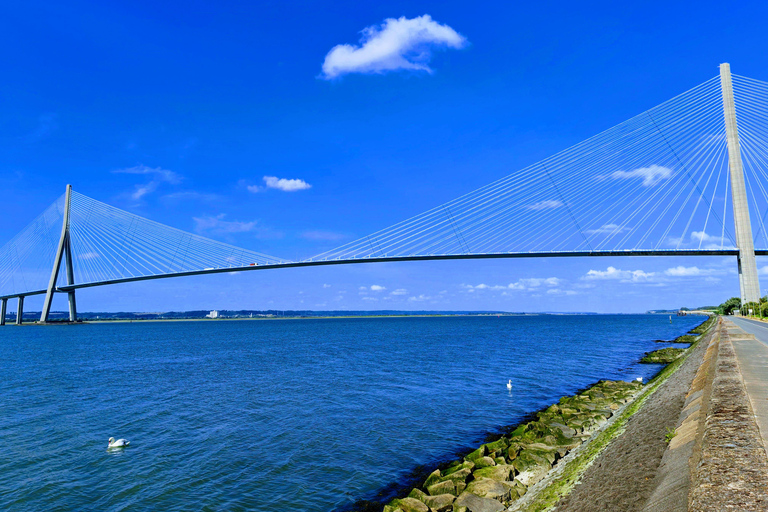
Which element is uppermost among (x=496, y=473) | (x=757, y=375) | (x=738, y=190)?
(x=738, y=190)

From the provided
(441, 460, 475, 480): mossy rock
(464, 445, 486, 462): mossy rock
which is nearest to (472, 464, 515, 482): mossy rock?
(441, 460, 475, 480): mossy rock

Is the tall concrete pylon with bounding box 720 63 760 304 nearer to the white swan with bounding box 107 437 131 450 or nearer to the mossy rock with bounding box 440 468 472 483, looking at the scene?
the mossy rock with bounding box 440 468 472 483

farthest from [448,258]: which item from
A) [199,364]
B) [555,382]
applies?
[199,364]

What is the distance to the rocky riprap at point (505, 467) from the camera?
23.3ft

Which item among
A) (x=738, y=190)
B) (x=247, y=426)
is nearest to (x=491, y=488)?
(x=247, y=426)

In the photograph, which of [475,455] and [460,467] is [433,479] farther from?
[475,455]

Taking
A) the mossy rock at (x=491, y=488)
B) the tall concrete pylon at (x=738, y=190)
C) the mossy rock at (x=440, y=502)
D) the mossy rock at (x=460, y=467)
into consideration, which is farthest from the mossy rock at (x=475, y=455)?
the tall concrete pylon at (x=738, y=190)

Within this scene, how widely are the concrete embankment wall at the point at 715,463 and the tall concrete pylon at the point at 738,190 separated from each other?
1289 inches

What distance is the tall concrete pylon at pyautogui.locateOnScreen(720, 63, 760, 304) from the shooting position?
104ft

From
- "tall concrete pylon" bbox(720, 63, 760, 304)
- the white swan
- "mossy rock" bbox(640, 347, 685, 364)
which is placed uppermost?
"tall concrete pylon" bbox(720, 63, 760, 304)

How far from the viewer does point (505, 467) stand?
26.8 feet

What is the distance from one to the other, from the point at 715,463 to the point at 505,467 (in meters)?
4.78

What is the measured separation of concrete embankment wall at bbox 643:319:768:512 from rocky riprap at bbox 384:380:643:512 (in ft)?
9.17

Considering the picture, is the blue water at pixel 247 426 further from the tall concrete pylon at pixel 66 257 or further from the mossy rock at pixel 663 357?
the tall concrete pylon at pixel 66 257
